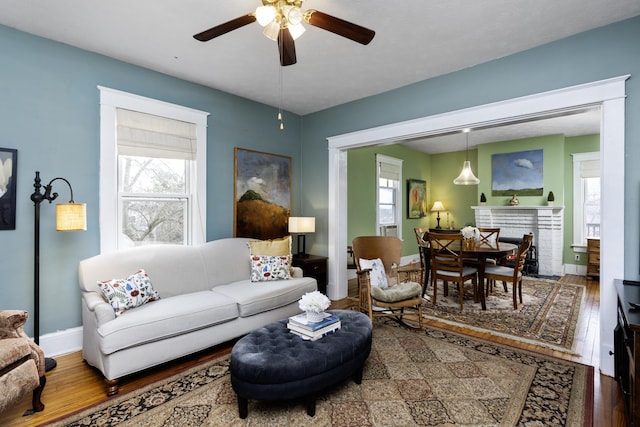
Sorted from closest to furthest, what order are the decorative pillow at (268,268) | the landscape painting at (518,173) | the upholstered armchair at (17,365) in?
the upholstered armchair at (17,365), the decorative pillow at (268,268), the landscape painting at (518,173)

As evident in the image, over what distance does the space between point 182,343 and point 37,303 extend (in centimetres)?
124

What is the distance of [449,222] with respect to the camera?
27.3 ft

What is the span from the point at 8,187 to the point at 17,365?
5.22 ft

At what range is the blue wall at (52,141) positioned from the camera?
2723mm

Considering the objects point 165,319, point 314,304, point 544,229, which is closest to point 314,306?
point 314,304

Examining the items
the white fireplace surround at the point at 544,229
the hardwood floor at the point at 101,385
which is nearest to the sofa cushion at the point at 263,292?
the hardwood floor at the point at 101,385

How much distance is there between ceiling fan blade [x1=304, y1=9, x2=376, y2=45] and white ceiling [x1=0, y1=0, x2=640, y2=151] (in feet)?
1.86

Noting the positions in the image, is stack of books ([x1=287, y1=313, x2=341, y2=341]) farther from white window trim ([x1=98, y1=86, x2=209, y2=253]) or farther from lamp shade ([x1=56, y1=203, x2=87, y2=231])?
white window trim ([x1=98, y1=86, x2=209, y2=253])

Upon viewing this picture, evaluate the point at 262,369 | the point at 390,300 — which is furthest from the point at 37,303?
the point at 390,300

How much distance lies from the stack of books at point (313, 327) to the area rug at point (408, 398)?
0.42 meters

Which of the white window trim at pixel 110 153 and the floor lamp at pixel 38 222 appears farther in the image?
the white window trim at pixel 110 153

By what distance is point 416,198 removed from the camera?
8.05 m

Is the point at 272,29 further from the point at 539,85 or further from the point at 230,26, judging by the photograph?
the point at 539,85

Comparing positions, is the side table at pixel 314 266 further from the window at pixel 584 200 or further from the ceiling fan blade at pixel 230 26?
the window at pixel 584 200
